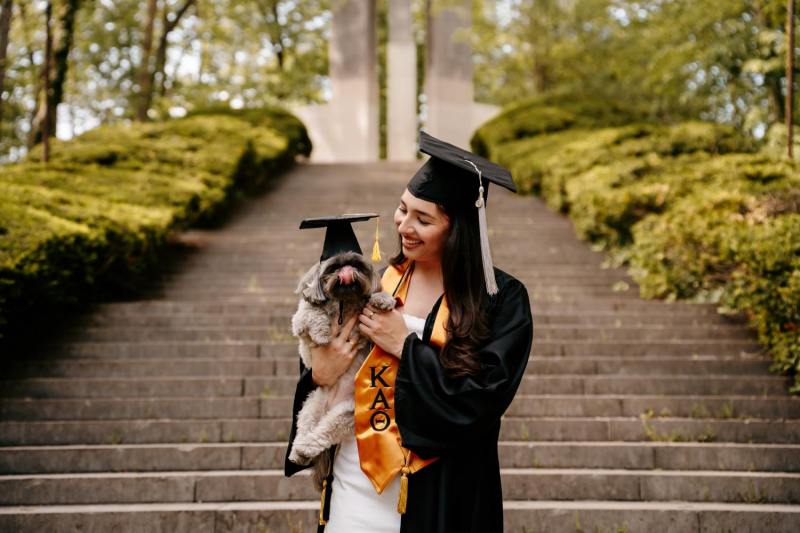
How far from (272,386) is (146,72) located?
1335cm

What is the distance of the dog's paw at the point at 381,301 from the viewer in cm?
229

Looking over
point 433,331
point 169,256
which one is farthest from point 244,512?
point 169,256

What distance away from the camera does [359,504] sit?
227cm

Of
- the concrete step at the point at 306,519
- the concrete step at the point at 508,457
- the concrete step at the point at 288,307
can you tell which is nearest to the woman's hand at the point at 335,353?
the concrete step at the point at 306,519

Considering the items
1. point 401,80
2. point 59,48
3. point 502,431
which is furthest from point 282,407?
point 401,80

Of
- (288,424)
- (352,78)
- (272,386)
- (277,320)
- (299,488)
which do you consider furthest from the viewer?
(352,78)

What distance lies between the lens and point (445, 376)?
2.19 m

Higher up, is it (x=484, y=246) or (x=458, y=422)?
(x=484, y=246)

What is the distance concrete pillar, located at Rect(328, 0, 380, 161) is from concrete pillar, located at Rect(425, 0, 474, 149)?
5.93 ft

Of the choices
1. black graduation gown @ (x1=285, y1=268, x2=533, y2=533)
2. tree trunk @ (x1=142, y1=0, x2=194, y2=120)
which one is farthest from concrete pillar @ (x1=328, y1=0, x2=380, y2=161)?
black graduation gown @ (x1=285, y1=268, x2=533, y2=533)

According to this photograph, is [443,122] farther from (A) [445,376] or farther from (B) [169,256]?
(A) [445,376]

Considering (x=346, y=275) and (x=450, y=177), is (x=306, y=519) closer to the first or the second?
(x=346, y=275)

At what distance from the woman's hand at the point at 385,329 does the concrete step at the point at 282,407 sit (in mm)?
3536

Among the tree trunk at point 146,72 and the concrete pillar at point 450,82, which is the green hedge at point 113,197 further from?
the concrete pillar at point 450,82
